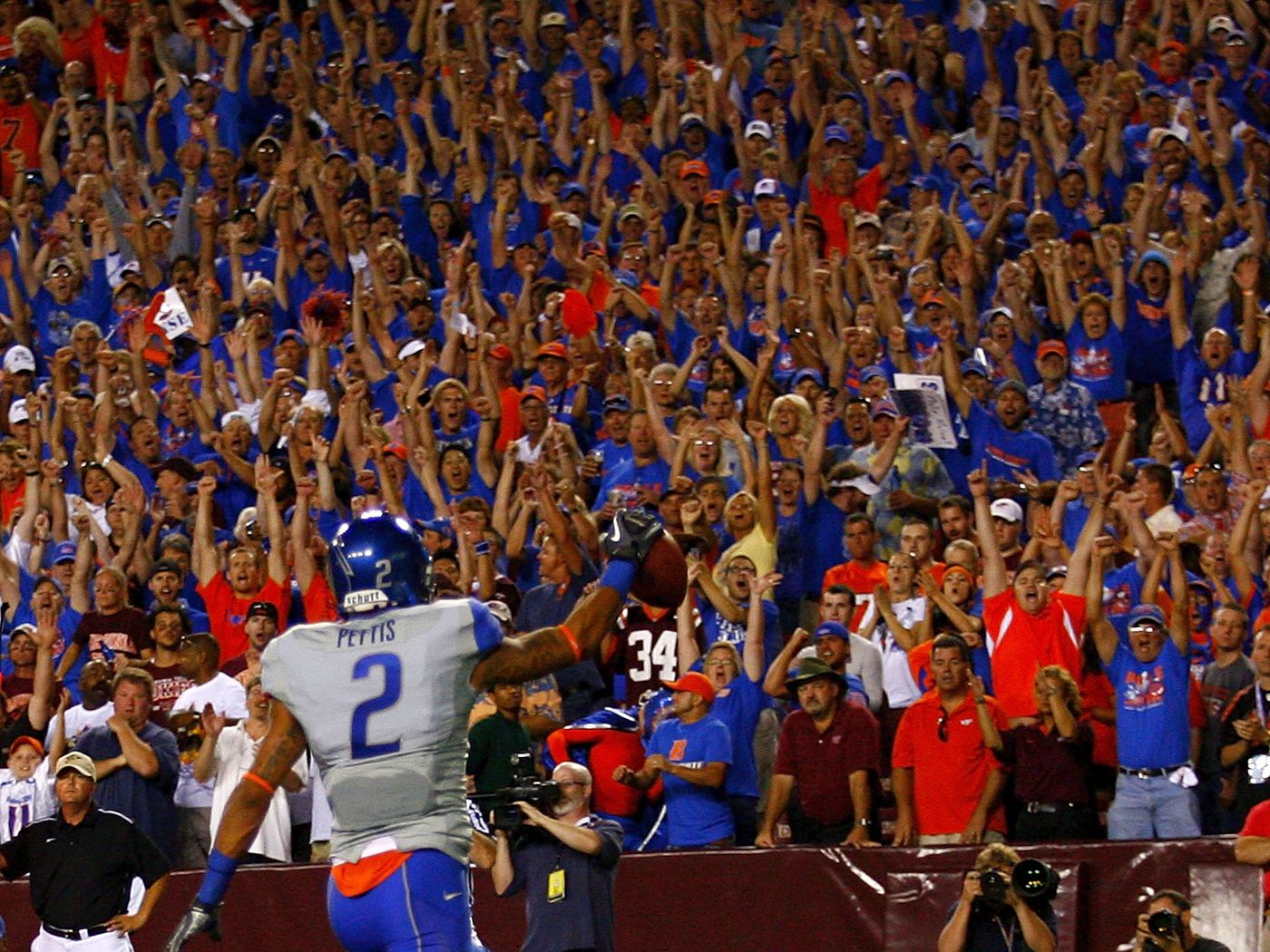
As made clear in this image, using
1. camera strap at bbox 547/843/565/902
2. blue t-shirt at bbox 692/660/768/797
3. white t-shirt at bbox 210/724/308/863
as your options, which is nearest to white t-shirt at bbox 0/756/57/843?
white t-shirt at bbox 210/724/308/863

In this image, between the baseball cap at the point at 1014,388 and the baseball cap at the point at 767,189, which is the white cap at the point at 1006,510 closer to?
the baseball cap at the point at 1014,388

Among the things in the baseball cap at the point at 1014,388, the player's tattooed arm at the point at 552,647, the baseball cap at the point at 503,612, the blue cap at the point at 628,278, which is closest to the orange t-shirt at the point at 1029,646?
the baseball cap at the point at 1014,388

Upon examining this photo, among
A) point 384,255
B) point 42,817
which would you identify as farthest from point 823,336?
point 42,817

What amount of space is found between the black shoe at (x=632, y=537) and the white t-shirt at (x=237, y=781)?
5.64m

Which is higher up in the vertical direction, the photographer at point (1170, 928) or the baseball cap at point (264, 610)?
the baseball cap at point (264, 610)

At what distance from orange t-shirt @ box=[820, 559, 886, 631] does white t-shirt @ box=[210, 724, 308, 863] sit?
116 inches

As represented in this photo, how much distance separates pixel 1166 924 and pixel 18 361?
32.2 ft

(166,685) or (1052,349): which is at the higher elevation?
(1052,349)

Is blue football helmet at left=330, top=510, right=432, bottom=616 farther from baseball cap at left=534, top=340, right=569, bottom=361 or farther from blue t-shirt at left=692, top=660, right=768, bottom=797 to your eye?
baseball cap at left=534, top=340, right=569, bottom=361

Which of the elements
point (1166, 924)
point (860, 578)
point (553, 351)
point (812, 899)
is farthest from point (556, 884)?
point (553, 351)

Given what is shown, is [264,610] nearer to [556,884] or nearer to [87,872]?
[87,872]

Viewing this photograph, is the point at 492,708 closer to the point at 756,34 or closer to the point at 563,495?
the point at 563,495

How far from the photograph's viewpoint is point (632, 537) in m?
6.03

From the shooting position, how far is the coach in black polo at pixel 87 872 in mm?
10180
